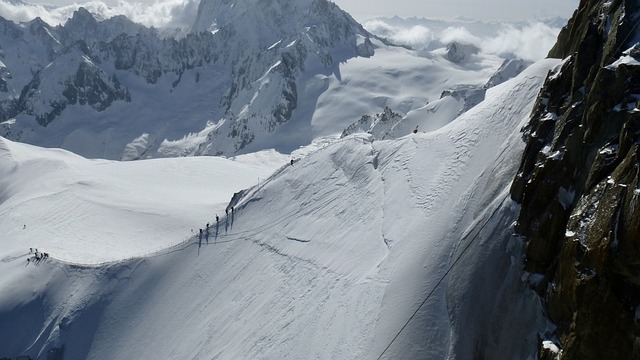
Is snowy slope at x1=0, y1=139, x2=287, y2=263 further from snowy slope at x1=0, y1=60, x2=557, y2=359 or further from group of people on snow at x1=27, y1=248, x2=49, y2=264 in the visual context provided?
snowy slope at x1=0, y1=60, x2=557, y2=359

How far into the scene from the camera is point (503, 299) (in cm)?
3097

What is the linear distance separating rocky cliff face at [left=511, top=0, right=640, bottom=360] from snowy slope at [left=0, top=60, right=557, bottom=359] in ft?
10.2

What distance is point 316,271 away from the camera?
43500 mm

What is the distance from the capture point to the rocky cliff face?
22.0 metres

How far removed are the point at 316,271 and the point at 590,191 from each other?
22.5 meters

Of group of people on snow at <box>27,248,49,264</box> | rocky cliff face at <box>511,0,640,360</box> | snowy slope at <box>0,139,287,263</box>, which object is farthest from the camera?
snowy slope at <box>0,139,287,263</box>

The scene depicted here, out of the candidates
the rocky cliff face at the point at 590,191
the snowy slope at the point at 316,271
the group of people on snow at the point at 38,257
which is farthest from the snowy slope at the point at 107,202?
the rocky cliff face at the point at 590,191

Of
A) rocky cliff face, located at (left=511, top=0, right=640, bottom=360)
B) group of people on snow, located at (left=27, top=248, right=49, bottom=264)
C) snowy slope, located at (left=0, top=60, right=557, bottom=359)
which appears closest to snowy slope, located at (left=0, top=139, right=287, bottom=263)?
group of people on snow, located at (left=27, top=248, right=49, bottom=264)

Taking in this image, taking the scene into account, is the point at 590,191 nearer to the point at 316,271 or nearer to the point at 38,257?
the point at 316,271

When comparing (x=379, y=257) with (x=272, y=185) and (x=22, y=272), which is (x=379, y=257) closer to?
(x=272, y=185)

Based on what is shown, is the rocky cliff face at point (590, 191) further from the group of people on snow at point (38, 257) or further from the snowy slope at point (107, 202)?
the group of people on snow at point (38, 257)

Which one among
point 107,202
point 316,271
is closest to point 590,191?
point 316,271

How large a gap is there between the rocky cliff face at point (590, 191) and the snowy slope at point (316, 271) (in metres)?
3.12

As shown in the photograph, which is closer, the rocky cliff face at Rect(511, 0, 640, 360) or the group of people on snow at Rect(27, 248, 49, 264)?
the rocky cliff face at Rect(511, 0, 640, 360)
